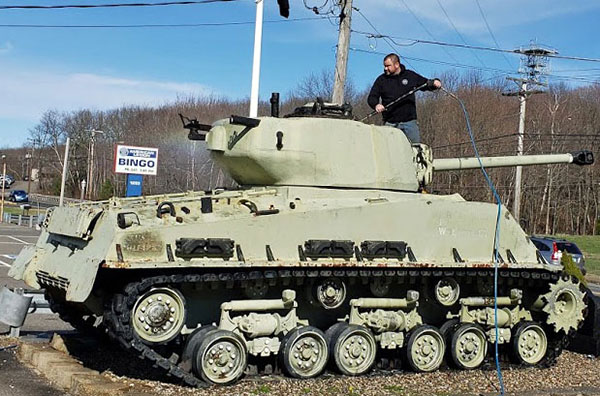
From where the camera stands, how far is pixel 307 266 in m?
9.21

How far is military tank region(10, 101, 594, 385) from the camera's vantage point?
8.70 meters

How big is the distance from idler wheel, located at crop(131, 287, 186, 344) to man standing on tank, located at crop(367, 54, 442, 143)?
4.69 meters

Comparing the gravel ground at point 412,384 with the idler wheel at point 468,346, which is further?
the idler wheel at point 468,346

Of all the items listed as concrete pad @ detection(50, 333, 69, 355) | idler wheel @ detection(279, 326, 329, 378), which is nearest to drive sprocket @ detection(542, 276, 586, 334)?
idler wheel @ detection(279, 326, 329, 378)

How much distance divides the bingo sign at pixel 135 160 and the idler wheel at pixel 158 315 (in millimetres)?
12991

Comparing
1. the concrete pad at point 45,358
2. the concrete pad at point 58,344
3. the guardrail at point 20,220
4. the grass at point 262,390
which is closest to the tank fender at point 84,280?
the concrete pad at point 45,358

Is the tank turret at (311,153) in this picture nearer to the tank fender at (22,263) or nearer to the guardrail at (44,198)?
the tank fender at (22,263)

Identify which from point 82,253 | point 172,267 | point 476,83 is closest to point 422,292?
point 172,267

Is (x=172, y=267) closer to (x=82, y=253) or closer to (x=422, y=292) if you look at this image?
(x=82, y=253)

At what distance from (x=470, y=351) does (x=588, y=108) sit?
5406cm

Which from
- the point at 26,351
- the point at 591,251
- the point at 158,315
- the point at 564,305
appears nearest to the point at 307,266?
the point at 158,315

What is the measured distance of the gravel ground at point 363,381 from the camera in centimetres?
890

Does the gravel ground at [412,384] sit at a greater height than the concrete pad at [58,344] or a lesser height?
greater

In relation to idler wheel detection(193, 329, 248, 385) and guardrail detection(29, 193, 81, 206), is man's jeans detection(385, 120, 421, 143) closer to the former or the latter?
idler wheel detection(193, 329, 248, 385)
